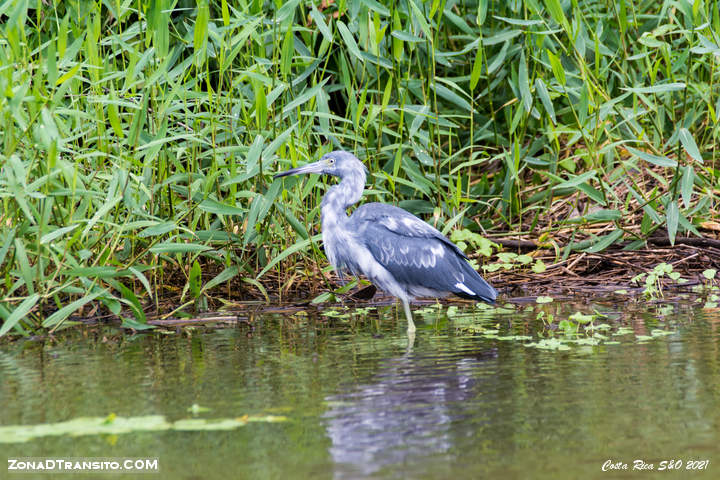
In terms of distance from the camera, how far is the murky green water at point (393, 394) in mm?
3562

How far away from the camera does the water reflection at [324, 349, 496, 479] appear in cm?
362

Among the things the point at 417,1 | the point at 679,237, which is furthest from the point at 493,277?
the point at 417,1

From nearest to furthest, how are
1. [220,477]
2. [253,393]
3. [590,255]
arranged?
[220,477] → [253,393] → [590,255]

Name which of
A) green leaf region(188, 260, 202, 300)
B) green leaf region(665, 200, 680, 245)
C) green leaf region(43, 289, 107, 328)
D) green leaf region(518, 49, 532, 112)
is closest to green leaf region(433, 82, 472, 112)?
green leaf region(518, 49, 532, 112)

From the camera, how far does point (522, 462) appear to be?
3463 millimetres

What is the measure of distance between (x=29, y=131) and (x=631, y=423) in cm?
407

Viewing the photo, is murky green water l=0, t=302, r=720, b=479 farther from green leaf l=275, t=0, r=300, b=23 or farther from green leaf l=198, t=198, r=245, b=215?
green leaf l=275, t=0, r=300, b=23

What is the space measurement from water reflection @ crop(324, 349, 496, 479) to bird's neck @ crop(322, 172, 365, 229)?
177 cm

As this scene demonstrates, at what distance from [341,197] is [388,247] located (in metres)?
0.53

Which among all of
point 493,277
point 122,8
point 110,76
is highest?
point 122,8

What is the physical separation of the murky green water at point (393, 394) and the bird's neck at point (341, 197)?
80 cm

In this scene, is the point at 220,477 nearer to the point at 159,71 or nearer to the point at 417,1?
the point at 159,71

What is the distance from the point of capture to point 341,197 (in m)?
6.98

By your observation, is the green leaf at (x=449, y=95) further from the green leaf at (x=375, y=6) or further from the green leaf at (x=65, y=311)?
the green leaf at (x=65, y=311)
